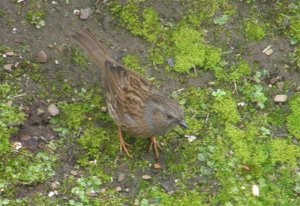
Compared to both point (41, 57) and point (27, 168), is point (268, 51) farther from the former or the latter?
point (27, 168)

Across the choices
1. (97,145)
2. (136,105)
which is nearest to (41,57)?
(97,145)

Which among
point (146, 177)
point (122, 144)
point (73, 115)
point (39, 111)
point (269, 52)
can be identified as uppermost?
point (39, 111)

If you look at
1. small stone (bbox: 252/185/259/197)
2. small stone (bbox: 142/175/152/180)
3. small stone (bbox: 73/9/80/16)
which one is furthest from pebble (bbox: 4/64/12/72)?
small stone (bbox: 252/185/259/197)

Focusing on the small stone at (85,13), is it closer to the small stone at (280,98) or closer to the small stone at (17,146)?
the small stone at (17,146)

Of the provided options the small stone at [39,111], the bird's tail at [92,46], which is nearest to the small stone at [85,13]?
the bird's tail at [92,46]

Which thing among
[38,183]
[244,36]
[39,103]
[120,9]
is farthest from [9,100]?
[244,36]

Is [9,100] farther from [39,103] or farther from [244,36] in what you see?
[244,36]

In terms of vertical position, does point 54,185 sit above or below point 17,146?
below
